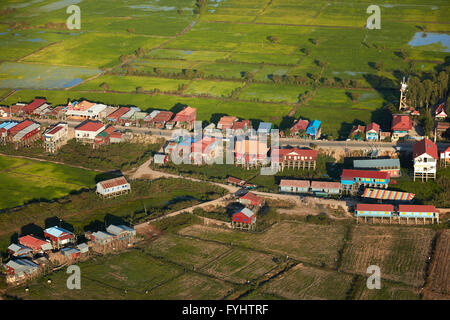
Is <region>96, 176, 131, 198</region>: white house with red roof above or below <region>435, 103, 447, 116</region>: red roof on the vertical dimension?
below

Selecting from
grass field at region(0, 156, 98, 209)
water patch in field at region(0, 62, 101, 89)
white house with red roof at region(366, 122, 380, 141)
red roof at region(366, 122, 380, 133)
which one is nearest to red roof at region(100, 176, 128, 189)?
grass field at region(0, 156, 98, 209)

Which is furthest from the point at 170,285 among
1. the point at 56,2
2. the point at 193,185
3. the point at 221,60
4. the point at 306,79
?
the point at 56,2

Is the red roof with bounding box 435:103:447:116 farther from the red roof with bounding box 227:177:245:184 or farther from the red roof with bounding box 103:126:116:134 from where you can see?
the red roof with bounding box 103:126:116:134

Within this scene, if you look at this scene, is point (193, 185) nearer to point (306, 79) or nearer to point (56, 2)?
point (306, 79)

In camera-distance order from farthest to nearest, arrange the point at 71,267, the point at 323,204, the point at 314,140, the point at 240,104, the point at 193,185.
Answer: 1. the point at 240,104
2. the point at 314,140
3. the point at 193,185
4. the point at 323,204
5. the point at 71,267

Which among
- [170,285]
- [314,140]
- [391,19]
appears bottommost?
[170,285]

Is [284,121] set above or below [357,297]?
above

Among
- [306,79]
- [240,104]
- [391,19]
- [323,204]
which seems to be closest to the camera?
[323,204]

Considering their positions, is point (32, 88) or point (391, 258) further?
point (32, 88)
